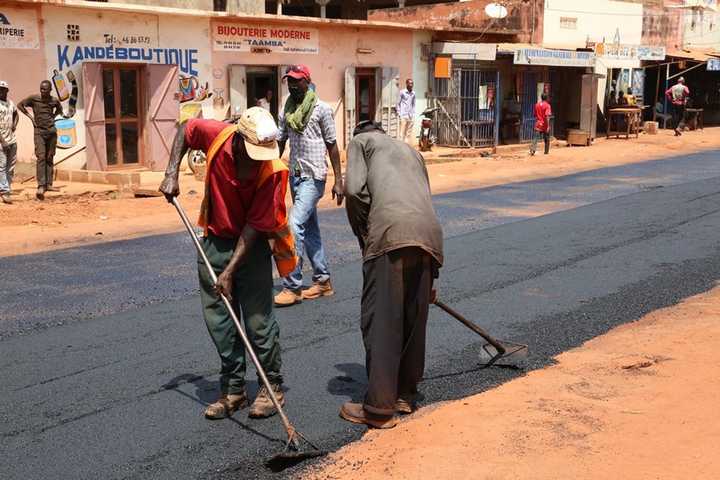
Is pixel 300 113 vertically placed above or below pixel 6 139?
above

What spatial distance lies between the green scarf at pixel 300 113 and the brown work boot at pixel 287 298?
129 cm

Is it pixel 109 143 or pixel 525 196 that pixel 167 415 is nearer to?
pixel 525 196

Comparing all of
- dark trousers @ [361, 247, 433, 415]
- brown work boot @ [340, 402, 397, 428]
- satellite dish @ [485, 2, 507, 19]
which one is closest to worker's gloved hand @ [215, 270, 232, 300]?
dark trousers @ [361, 247, 433, 415]

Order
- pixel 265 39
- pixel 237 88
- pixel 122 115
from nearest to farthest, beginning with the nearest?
pixel 122 115 < pixel 237 88 < pixel 265 39

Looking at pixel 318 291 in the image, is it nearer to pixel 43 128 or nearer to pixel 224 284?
pixel 224 284

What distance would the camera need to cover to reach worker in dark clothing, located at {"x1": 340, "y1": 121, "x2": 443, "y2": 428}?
4109 mm

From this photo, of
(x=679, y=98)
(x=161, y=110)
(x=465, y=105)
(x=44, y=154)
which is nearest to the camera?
(x=44, y=154)

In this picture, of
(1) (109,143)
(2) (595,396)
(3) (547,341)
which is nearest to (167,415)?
(2) (595,396)

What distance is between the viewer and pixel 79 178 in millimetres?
14594

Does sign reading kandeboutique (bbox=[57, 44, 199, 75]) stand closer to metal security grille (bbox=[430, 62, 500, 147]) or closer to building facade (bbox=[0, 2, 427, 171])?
building facade (bbox=[0, 2, 427, 171])

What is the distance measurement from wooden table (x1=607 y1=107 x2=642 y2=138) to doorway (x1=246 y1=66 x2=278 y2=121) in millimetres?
12985

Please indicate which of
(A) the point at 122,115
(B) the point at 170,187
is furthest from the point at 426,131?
(B) the point at 170,187

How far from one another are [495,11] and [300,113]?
1959 centimetres

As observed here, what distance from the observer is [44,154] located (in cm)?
1298
